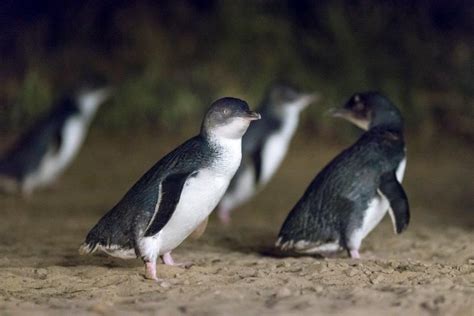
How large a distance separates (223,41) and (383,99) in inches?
256

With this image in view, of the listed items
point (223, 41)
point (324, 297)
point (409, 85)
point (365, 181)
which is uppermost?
point (223, 41)

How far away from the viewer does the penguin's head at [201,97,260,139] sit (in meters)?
4.84

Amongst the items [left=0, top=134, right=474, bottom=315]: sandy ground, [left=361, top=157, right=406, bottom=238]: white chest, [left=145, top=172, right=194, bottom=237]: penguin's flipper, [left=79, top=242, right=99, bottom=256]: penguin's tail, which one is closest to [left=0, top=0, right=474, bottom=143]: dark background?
[left=0, top=134, right=474, bottom=315]: sandy ground

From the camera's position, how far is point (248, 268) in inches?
200

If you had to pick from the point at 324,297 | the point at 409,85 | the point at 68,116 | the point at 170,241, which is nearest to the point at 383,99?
the point at 170,241

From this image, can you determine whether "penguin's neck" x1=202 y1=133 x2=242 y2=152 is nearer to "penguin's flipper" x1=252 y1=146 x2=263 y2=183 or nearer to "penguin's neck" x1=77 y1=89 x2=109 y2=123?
"penguin's flipper" x1=252 y1=146 x2=263 y2=183

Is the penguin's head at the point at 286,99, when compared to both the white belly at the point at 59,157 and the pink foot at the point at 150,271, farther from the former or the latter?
the pink foot at the point at 150,271

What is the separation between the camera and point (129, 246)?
4.82 meters

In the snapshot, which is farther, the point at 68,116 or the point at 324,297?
the point at 68,116

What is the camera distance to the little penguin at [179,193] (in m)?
4.70

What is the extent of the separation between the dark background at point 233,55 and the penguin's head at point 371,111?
524 centimetres

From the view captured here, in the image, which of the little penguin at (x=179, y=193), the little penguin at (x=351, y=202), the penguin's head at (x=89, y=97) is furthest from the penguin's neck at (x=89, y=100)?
the little penguin at (x=179, y=193)

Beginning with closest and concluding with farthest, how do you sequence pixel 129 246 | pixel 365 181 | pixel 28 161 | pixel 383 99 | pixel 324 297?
pixel 324 297, pixel 129 246, pixel 365 181, pixel 383 99, pixel 28 161

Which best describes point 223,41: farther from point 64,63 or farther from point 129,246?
point 129,246
